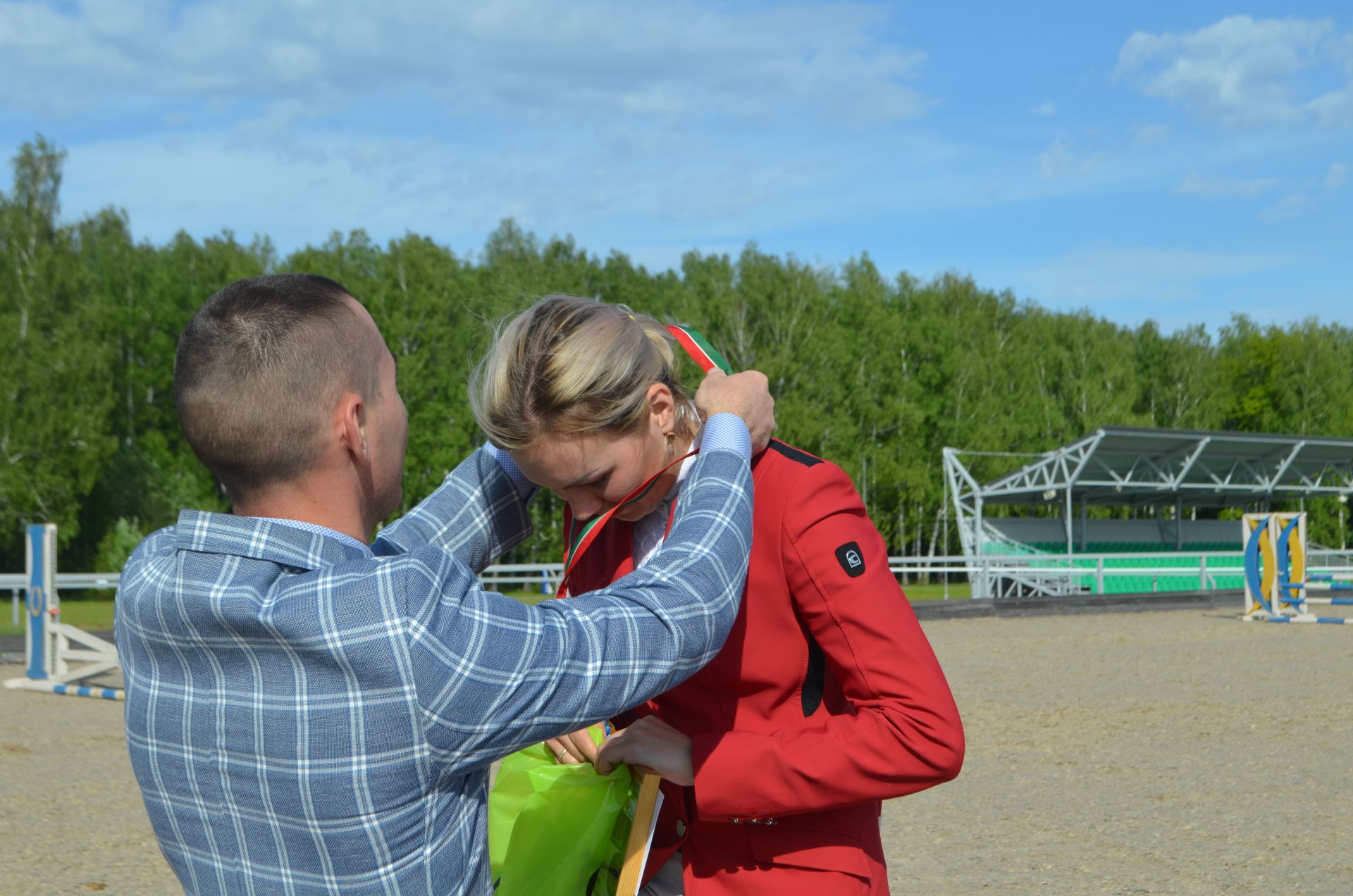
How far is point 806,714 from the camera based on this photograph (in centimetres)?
214

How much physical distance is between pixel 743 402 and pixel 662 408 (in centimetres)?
16

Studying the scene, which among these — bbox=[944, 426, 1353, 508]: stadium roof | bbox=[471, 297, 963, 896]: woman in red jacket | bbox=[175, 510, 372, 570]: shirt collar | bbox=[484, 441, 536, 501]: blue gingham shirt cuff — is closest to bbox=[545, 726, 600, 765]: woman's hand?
bbox=[471, 297, 963, 896]: woman in red jacket

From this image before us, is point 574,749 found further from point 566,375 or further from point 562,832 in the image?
point 566,375

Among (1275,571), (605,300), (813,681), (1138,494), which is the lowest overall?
(1275,571)

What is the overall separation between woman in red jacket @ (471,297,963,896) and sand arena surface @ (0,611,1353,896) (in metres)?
4.05

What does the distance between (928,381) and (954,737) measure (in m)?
49.9

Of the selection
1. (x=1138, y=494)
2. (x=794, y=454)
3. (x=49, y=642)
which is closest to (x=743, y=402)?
(x=794, y=454)

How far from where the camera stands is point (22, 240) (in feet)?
129

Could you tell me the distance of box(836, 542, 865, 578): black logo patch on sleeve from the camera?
2.03 meters

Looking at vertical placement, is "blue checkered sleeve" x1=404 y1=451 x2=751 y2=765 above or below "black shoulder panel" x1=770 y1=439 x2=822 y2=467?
below

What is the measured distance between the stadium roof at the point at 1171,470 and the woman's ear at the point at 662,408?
3205 cm

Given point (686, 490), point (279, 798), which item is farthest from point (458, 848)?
point (686, 490)

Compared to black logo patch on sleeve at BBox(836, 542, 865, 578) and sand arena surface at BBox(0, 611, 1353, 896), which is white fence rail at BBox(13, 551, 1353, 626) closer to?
sand arena surface at BBox(0, 611, 1353, 896)

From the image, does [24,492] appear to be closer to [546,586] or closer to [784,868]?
[546,586]
